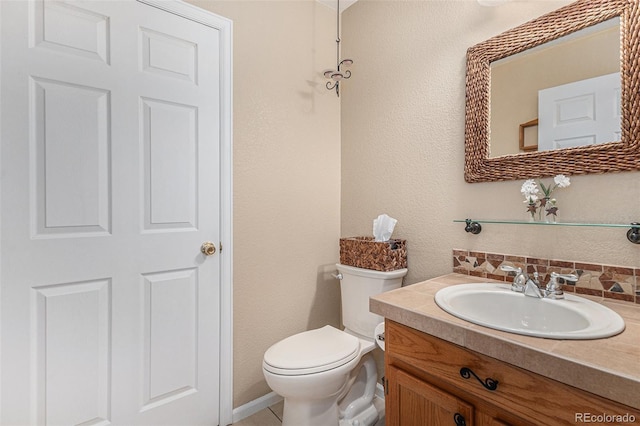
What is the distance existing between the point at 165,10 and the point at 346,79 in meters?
1.11

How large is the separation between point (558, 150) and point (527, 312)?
2.03ft

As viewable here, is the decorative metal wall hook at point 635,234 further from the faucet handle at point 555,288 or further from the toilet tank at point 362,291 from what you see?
the toilet tank at point 362,291

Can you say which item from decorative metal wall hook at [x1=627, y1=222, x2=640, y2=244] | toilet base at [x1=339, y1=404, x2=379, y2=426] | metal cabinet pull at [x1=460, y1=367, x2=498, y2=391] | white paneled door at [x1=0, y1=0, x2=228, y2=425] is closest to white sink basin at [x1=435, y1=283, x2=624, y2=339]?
metal cabinet pull at [x1=460, y1=367, x2=498, y2=391]

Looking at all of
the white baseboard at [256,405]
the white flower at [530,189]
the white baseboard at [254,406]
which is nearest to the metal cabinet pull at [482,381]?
the white flower at [530,189]

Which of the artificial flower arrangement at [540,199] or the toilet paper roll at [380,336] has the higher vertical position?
the artificial flower arrangement at [540,199]

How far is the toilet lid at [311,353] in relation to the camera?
1.35 meters

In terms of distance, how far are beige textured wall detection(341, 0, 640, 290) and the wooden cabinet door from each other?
0.69 meters

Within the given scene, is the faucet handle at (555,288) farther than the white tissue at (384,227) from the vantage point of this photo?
No

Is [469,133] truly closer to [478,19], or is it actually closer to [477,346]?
[478,19]

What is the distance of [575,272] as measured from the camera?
116 cm

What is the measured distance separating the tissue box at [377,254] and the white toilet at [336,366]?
35 millimetres

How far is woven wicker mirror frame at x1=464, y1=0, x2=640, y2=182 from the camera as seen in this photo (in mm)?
1041

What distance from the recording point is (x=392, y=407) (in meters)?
1.10

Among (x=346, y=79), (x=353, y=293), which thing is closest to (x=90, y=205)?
(x=353, y=293)
